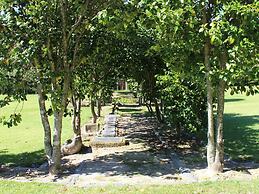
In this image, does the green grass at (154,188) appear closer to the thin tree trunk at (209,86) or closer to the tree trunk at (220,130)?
the tree trunk at (220,130)

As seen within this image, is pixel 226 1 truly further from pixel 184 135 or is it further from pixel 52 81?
pixel 184 135

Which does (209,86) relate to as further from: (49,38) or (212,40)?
(49,38)

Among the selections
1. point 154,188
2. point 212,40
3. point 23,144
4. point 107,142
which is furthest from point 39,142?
point 212,40

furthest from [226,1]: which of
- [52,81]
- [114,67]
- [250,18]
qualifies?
[114,67]

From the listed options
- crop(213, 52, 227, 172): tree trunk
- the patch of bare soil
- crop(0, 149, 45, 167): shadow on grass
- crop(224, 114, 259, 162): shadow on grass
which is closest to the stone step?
the patch of bare soil

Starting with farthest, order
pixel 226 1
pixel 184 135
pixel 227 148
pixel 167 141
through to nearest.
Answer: pixel 184 135
pixel 167 141
pixel 227 148
pixel 226 1

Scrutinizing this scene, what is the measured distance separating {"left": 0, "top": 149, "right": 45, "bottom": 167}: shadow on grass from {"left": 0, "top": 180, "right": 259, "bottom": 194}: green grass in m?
3.14

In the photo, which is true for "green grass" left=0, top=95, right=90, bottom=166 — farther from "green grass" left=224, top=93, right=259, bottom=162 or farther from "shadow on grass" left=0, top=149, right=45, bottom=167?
"green grass" left=224, top=93, right=259, bottom=162

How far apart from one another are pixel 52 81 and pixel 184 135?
6937 mm

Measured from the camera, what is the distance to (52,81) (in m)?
8.91

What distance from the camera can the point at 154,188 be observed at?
6891 millimetres

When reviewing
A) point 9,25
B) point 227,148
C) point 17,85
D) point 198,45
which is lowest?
point 227,148

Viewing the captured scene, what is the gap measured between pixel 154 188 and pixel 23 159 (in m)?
5.55

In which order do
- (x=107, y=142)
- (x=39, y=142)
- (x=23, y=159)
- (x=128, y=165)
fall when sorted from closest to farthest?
1. (x=128, y=165)
2. (x=23, y=159)
3. (x=107, y=142)
4. (x=39, y=142)
